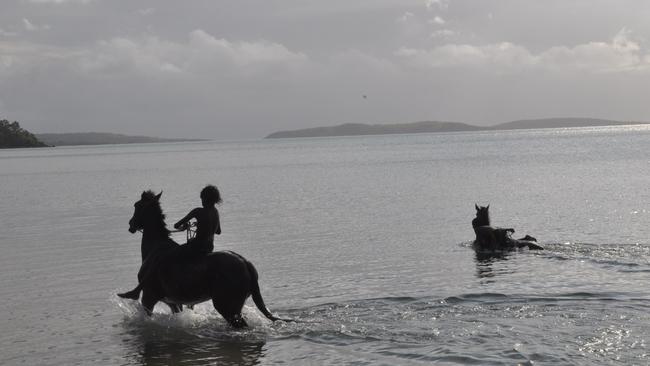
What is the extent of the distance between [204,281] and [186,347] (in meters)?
1.01

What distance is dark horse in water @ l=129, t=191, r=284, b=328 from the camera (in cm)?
1165

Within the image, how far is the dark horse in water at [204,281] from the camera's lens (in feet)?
38.2

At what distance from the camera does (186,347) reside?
11.7 m

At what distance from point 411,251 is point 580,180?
3226cm

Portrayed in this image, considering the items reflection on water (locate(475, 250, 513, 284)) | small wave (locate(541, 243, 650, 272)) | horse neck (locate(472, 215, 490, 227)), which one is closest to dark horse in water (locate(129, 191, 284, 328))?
reflection on water (locate(475, 250, 513, 284))

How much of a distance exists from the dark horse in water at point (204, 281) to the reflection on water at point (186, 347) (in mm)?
424

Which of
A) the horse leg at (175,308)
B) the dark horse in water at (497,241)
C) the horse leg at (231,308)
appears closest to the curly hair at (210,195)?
the horse leg at (231,308)

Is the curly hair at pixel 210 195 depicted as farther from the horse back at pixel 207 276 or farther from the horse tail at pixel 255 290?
the horse tail at pixel 255 290

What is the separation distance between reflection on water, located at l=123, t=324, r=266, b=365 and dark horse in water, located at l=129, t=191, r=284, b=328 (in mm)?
424

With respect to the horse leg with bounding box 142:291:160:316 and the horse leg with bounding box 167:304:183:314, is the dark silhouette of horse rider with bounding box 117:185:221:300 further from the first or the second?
the horse leg with bounding box 167:304:183:314

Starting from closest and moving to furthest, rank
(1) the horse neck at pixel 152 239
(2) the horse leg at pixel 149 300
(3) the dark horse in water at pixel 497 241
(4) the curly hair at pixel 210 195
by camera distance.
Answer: (4) the curly hair at pixel 210 195 → (2) the horse leg at pixel 149 300 → (1) the horse neck at pixel 152 239 → (3) the dark horse in water at pixel 497 241

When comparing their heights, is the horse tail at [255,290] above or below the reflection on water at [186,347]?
above


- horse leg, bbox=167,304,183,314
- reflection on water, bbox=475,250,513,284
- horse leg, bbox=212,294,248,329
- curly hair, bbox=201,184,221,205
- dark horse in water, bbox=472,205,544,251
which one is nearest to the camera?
horse leg, bbox=212,294,248,329

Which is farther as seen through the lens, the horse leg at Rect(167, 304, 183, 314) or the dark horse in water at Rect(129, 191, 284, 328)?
the horse leg at Rect(167, 304, 183, 314)
